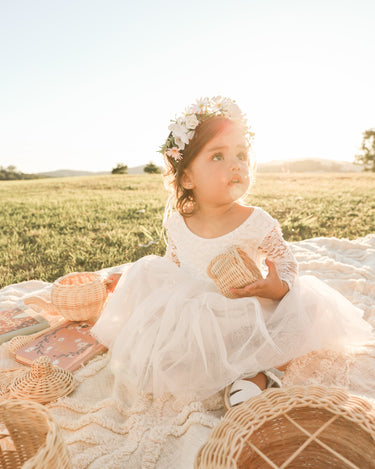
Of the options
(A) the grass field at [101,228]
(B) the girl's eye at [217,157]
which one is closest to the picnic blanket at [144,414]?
(B) the girl's eye at [217,157]

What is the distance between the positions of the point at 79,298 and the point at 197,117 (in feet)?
5.03

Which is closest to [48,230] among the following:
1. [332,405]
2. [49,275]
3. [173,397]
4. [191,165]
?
[49,275]

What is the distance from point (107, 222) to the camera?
6.36 m

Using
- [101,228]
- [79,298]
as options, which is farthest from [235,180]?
[101,228]

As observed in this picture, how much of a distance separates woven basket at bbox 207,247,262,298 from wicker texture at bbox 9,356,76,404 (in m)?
1.04

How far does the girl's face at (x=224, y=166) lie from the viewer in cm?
227

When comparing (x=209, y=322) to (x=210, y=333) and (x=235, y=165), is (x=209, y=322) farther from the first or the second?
(x=235, y=165)

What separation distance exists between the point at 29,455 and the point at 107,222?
526 cm

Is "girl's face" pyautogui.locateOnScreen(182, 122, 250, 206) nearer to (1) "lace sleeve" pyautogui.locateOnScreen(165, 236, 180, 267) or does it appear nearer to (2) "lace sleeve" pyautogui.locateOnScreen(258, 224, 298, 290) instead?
(2) "lace sleeve" pyautogui.locateOnScreen(258, 224, 298, 290)

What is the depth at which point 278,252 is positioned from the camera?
2.32 metres

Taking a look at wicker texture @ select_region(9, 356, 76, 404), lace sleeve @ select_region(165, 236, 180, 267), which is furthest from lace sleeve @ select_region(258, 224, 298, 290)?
wicker texture @ select_region(9, 356, 76, 404)

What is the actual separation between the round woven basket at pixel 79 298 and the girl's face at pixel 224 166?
1.12 metres

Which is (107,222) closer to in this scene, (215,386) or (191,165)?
(191,165)

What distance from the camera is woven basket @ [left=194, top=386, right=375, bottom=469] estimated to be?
1114mm
